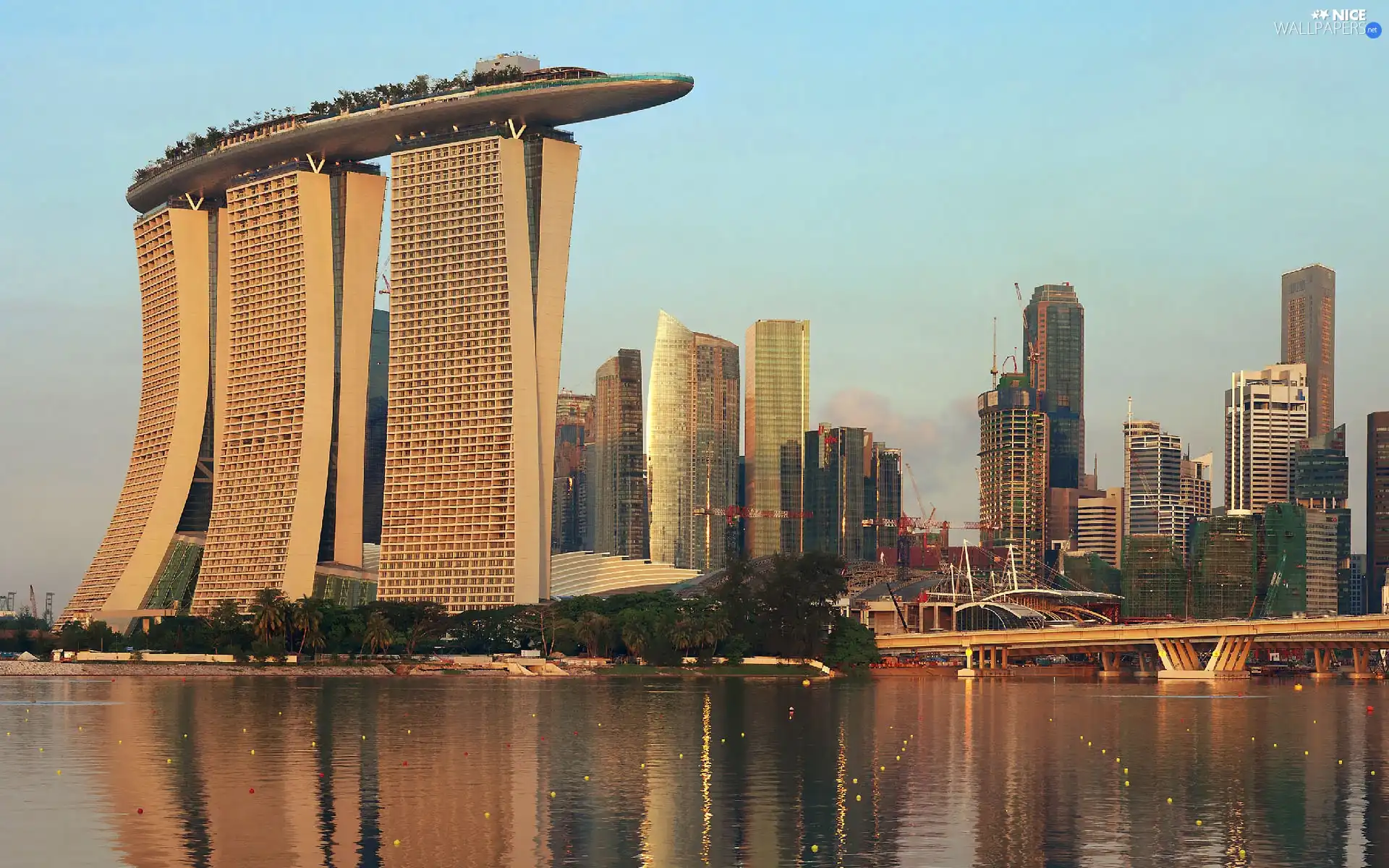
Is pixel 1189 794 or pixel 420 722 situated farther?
pixel 420 722

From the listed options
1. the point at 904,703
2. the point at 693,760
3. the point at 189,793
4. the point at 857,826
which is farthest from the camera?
the point at 904,703

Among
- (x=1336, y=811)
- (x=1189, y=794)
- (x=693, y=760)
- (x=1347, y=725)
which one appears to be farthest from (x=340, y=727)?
(x=1347, y=725)

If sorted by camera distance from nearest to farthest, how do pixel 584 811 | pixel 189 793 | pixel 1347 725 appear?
pixel 584 811 < pixel 189 793 < pixel 1347 725

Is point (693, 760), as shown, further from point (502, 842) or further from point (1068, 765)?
point (502, 842)

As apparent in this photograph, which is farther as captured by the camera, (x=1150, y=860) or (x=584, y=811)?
(x=584, y=811)

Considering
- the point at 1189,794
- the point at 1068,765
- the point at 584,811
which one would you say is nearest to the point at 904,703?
the point at 1068,765

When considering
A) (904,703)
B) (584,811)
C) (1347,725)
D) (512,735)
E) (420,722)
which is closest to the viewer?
(584,811)

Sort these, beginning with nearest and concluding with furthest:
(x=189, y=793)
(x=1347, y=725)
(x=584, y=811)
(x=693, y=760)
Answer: (x=584, y=811), (x=189, y=793), (x=693, y=760), (x=1347, y=725)

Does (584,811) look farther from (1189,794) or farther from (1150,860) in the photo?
(1189,794)
